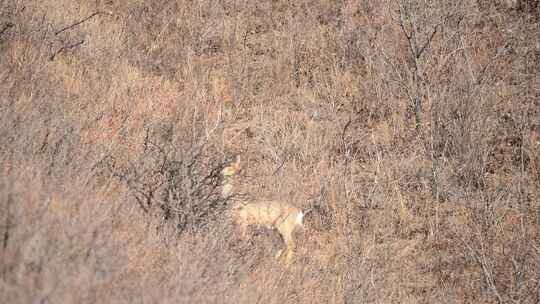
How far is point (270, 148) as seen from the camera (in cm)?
802

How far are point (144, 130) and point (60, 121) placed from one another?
1.85 meters

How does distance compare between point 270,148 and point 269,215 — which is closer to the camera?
point 269,215

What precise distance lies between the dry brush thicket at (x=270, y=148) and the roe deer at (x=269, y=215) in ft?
0.39

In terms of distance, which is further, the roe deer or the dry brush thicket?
the roe deer

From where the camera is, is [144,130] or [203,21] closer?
[144,130]

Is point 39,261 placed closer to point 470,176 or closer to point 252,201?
point 252,201

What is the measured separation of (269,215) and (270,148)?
201cm

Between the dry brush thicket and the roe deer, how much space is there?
0.12 metres

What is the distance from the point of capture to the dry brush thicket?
3.78 m

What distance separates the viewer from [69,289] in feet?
9.45

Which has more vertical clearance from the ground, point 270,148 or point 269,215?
point 269,215

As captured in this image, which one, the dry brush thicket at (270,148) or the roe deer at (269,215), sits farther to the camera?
the roe deer at (269,215)

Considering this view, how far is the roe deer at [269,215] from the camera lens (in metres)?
5.93

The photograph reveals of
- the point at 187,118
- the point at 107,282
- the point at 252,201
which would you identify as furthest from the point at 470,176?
the point at 107,282
